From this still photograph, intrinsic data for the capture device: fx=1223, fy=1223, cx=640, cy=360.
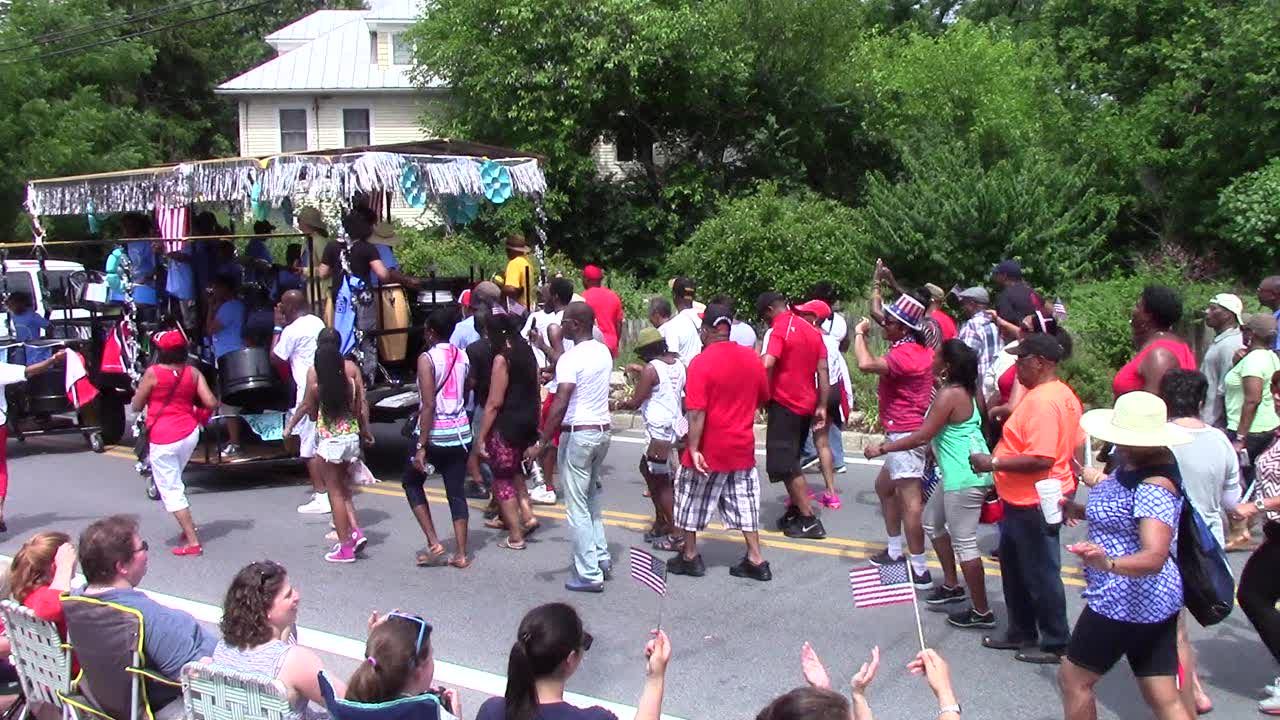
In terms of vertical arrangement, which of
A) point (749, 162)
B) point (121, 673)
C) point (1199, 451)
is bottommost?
point (121, 673)

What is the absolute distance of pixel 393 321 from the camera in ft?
38.3

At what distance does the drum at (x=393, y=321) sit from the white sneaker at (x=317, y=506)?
1721mm

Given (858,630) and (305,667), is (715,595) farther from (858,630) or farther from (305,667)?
(305,667)

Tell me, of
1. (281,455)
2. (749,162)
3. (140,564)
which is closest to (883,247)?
(749,162)

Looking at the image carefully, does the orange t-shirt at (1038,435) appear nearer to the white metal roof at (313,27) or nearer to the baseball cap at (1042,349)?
the baseball cap at (1042,349)

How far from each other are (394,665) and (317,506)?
6.74 meters

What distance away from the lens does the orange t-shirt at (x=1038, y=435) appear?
605 centimetres

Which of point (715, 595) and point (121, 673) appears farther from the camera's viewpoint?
point (715, 595)

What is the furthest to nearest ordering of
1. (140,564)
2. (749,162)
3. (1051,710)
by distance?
(749,162) < (1051,710) < (140,564)

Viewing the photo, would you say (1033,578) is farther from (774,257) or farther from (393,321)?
(774,257)

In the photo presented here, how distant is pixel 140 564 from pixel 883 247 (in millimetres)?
17695

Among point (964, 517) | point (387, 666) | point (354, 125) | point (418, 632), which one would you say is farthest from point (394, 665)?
point (354, 125)

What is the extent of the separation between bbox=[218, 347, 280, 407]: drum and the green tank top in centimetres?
647

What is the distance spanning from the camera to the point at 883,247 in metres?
21.3
